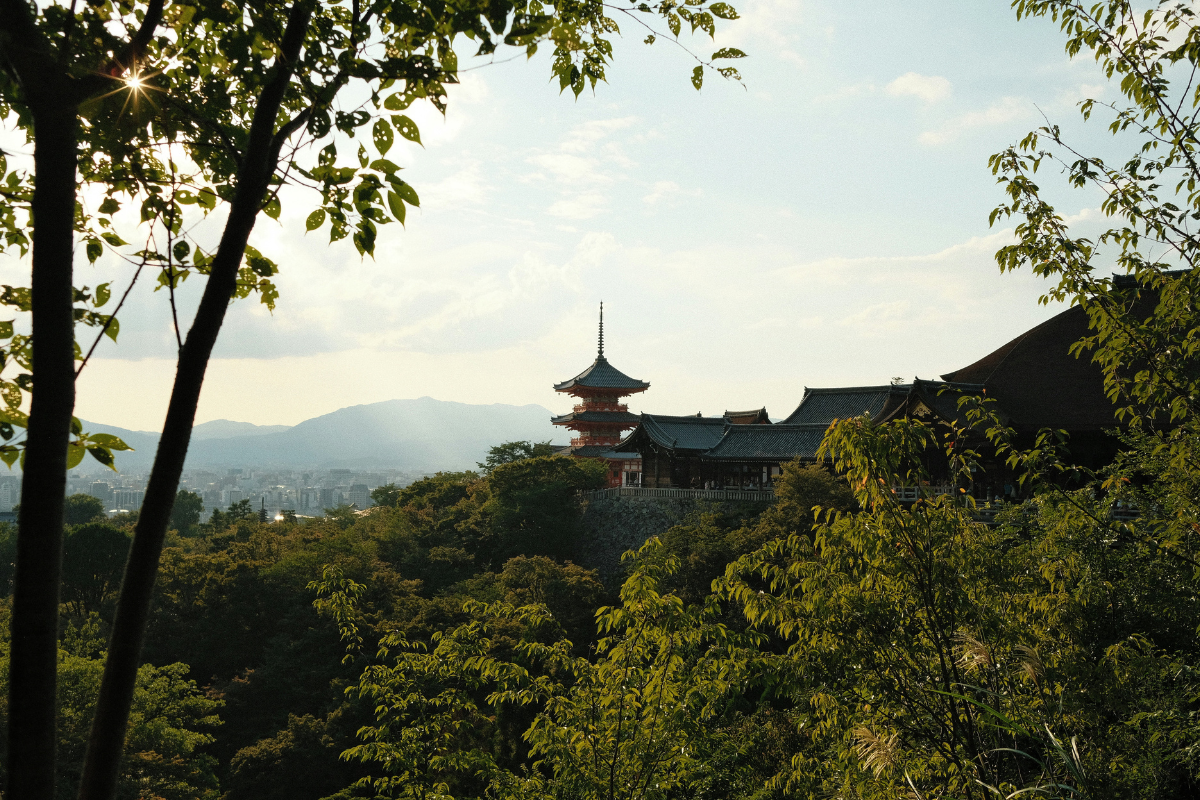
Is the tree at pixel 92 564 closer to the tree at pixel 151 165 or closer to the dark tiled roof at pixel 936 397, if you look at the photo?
the dark tiled roof at pixel 936 397

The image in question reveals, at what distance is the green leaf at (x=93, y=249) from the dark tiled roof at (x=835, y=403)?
963 inches

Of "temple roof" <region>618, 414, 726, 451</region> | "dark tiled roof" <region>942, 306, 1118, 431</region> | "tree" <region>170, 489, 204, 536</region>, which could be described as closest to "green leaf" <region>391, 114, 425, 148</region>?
"dark tiled roof" <region>942, 306, 1118, 431</region>

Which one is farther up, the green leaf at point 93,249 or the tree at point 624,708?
the green leaf at point 93,249

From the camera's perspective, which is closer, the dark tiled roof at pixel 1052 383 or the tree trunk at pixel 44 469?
the tree trunk at pixel 44 469

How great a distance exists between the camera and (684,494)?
80.8 feet

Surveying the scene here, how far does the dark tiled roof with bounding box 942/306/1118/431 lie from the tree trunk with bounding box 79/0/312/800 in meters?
17.5

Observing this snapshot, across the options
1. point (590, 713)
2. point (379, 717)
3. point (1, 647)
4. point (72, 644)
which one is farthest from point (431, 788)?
point (72, 644)

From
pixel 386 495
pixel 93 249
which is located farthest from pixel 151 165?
pixel 386 495

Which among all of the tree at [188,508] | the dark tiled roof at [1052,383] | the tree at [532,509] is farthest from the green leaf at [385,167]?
the tree at [188,508]

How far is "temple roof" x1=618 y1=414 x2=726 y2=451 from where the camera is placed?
91.9ft

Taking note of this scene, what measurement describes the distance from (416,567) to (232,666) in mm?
6449

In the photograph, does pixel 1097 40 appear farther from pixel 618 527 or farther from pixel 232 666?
→ pixel 618 527

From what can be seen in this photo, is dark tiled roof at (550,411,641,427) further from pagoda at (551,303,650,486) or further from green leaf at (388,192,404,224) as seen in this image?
green leaf at (388,192,404,224)

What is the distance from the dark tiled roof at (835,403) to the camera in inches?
997
